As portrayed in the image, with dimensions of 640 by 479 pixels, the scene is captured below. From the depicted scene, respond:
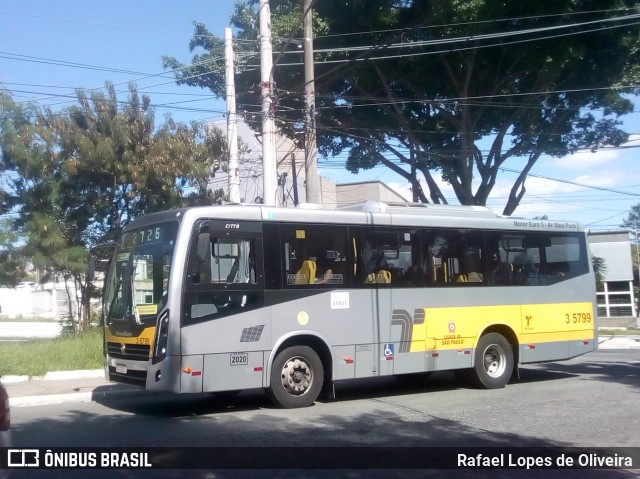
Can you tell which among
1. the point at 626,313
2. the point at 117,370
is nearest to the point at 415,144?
the point at 117,370

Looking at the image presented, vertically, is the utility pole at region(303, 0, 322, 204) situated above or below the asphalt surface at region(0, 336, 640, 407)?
above

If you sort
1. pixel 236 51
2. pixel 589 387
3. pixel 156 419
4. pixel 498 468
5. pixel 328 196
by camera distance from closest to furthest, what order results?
pixel 498 468 → pixel 156 419 → pixel 589 387 → pixel 236 51 → pixel 328 196

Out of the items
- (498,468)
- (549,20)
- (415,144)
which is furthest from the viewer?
(415,144)

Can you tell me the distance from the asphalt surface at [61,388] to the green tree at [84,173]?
4.37m

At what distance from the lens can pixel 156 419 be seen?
1102 cm

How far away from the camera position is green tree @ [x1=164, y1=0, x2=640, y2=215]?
2064 centimetres

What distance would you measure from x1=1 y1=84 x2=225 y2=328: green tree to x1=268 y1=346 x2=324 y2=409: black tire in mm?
8884

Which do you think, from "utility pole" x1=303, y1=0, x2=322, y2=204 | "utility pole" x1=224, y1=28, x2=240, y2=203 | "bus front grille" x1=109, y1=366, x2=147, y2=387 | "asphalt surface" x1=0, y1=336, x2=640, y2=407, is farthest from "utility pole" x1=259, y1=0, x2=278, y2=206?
"bus front grille" x1=109, y1=366, x2=147, y2=387

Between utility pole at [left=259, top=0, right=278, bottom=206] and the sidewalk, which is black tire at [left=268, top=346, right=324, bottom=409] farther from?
utility pole at [left=259, top=0, right=278, bottom=206]

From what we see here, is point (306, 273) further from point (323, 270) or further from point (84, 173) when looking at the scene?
point (84, 173)

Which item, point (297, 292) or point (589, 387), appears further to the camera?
point (589, 387)

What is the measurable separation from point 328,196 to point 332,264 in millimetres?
26715

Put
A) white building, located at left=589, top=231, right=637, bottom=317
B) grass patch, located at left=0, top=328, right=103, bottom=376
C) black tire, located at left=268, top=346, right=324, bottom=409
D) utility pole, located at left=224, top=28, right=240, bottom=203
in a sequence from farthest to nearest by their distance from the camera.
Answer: white building, located at left=589, top=231, right=637, bottom=317 < utility pole, located at left=224, top=28, right=240, bottom=203 < grass patch, located at left=0, top=328, right=103, bottom=376 < black tire, located at left=268, top=346, right=324, bottom=409

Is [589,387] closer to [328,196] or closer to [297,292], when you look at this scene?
[297,292]
